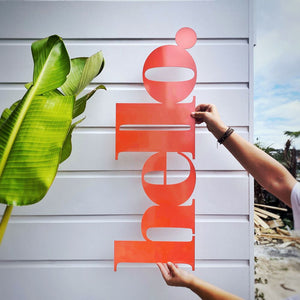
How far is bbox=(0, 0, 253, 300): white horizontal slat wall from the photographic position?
1.22 metres

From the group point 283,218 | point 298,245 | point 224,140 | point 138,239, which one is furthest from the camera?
point 283,218

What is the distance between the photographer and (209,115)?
108cm

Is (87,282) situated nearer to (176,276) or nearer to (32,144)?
(176,276)

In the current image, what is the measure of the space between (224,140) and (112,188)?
0.61m

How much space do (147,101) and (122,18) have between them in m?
0.45

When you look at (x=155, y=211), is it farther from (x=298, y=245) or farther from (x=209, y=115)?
(x=298, y=245)

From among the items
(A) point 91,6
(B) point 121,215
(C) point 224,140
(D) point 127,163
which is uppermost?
(A) point 91,6

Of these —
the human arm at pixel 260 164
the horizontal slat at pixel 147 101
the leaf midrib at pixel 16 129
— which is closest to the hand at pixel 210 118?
the human arm at pixel 260 164

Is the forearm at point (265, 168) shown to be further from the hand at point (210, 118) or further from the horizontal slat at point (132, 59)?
the horizontal slat at point (132, 59)

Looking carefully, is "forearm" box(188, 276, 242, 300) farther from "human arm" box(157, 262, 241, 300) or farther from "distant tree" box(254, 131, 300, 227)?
"distant tree" box(254, 131, 300, 227)

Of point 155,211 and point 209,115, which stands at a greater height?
point 209,115

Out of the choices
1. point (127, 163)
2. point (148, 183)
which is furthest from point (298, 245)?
point (127, 163)

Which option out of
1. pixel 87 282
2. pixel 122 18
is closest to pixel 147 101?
pixel 122 18

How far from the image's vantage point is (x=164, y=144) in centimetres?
115
